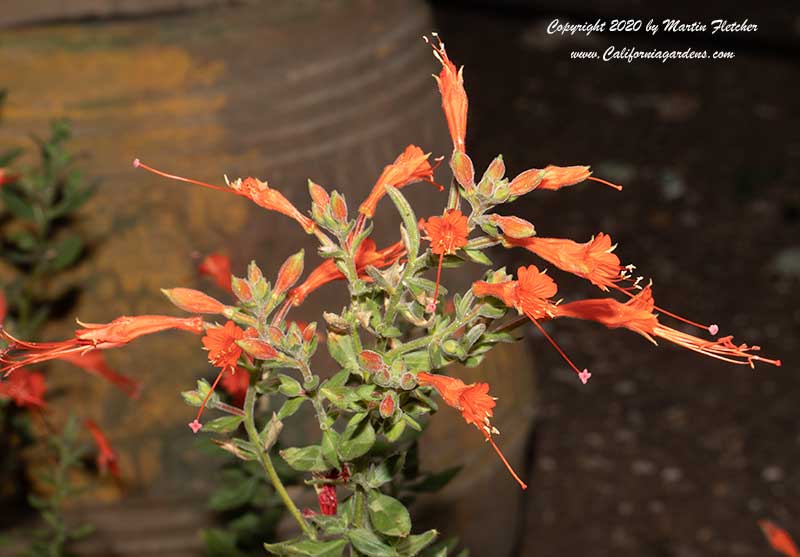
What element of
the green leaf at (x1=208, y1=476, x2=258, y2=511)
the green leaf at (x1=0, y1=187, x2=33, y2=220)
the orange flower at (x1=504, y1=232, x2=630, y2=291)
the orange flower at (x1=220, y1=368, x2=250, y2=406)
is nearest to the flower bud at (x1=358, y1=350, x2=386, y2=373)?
the orange flower at (x1=504, y1=232, x2=630, y2=291)

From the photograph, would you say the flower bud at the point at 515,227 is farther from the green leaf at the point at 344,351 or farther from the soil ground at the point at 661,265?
the soil ground at the point at 661,265

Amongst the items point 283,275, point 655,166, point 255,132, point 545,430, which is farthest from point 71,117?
point 655,166

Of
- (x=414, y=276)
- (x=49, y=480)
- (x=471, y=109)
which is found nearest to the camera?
(x=414, y=276)

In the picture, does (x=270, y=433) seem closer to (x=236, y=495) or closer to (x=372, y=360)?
(x=372, y=360)

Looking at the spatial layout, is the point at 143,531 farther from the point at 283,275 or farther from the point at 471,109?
the point at 471,109

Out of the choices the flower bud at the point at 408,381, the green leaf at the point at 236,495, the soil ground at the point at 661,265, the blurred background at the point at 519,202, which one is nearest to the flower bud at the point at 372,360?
the flower bud at the point at 408,381

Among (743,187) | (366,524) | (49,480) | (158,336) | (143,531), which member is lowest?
(743,187)
